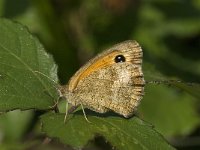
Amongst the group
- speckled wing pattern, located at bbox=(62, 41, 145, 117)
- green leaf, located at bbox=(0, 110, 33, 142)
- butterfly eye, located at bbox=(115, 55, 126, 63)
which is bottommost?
green leaf, located at bbox=(0, 110, 33, 142)

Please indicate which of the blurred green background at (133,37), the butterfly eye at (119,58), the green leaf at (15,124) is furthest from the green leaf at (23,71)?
the green leaf at (15,124)

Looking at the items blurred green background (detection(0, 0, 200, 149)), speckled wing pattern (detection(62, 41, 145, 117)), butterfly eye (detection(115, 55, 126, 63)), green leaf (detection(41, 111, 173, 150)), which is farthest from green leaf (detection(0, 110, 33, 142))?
green leaf (detection(41, 111, 173, 150))

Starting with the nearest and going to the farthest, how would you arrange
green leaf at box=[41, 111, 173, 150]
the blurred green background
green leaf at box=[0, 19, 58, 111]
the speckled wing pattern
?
1. green leaf at box=[41, 111, 173, 150]
2. green leaf at box=[0, 19, 58, 111]
3. the speckled wing pattern
4. the blurred green background

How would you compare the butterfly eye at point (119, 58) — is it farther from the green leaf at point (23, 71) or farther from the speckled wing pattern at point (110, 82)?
the green leaf at point (23, 71)

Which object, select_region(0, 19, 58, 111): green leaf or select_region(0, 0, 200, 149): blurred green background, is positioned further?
select_region(0, 0, 200, 149): blurred green background

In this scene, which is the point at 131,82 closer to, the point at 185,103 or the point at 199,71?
the point at 185,103

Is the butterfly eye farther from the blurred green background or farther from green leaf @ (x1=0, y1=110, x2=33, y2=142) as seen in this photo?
green leaf @ (x1=0, y1=110, x2=33, y2=142)

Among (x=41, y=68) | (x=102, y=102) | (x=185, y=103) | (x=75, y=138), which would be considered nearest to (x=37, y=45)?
(x=41, y=68)
